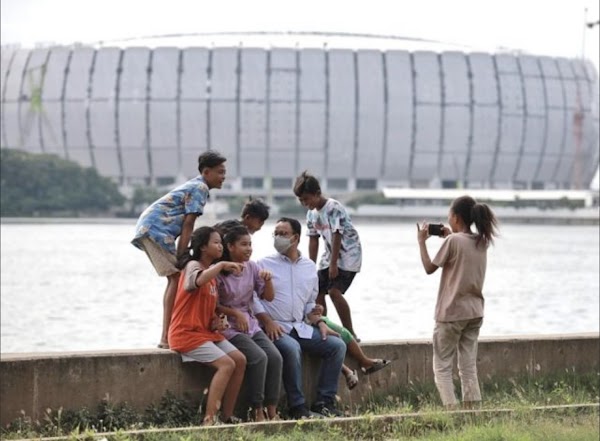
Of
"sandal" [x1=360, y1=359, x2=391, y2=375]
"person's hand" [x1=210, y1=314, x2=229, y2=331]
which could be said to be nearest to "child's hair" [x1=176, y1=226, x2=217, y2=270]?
"person's hand" [x1=210, y1=314, x2=229, y2=331]

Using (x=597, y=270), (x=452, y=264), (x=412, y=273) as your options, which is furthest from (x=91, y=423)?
(x=597, y=270)

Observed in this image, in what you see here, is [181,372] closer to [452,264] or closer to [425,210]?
[452,264]

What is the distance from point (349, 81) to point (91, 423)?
9665cm

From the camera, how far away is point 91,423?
7.53 metres

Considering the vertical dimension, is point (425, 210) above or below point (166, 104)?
below

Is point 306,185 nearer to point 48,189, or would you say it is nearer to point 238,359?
point 238,359

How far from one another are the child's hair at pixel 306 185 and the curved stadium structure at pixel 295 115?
8924cm

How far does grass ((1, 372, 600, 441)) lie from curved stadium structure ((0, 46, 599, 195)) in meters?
89.6

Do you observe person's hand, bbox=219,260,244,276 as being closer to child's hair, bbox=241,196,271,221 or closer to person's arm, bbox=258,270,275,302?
person's arm, bbox=258,270,275,302

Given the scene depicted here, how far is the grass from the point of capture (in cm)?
655

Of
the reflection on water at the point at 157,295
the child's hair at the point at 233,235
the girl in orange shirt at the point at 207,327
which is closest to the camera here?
the girl in orange shirt at the point at 207,327

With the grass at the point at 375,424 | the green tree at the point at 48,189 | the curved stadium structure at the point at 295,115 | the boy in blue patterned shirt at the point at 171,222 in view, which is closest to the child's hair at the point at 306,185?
the boy in blue patterned shirt at the point at 171,222

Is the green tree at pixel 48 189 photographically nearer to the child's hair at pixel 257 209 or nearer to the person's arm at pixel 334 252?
the person's arm at pixel 334 252

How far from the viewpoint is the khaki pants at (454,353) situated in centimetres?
769
